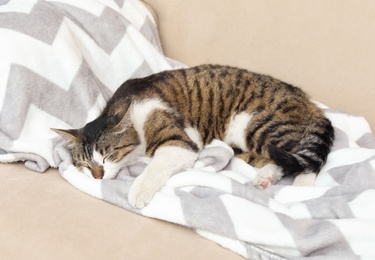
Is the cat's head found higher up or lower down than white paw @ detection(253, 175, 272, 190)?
lower down

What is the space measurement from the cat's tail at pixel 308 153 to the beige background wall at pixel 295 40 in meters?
0.23

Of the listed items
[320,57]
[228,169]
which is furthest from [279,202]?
[320,57]

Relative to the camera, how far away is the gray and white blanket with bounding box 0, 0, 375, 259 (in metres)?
1.06

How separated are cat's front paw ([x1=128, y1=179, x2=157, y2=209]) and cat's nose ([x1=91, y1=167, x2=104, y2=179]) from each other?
160 millimetres

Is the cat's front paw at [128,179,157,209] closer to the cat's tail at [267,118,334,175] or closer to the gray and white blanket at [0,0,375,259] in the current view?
the gray and white blanket at [0,0,375,259]

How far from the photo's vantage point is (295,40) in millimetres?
1647

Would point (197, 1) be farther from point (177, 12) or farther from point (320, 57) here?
point (320, 57)

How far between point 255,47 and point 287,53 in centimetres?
13

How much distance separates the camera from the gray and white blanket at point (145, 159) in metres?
1.06

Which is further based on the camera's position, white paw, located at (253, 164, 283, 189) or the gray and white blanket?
white paw, located at (253, 164, 283, 189)

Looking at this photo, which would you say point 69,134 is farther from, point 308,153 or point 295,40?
point 295,40

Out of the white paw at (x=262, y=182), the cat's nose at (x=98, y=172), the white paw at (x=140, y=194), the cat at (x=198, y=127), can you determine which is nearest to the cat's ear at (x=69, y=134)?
the cat at (x=198, y=127)

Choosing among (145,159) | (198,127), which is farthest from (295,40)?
(145,159)

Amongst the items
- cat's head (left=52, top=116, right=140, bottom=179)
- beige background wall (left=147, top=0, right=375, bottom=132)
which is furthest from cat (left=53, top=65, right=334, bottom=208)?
beige background wall (left=147, top=0, right=375, bottom=132)
